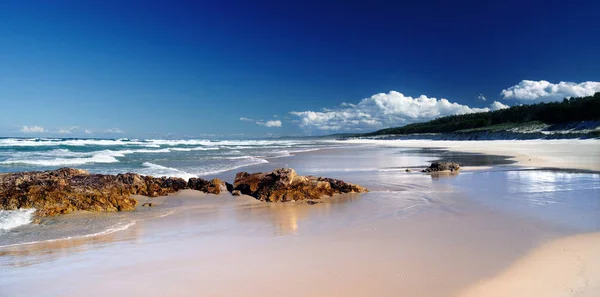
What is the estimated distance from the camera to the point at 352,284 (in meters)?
3.53

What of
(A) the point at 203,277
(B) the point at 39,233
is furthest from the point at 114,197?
(A) the point at 203,277

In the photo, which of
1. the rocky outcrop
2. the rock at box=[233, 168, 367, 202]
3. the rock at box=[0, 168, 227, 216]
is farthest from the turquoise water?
the rock at box=[233, 168, 367, 202]

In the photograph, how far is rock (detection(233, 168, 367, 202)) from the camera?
849 cm

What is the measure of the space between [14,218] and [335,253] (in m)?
5.79

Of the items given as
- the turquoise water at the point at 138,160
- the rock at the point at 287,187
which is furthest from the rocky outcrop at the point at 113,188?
the turquoise water at the point at 138,160

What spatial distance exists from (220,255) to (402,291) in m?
2.26

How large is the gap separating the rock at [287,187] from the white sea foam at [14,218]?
14.3 ft

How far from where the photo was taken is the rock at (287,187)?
27.9ft

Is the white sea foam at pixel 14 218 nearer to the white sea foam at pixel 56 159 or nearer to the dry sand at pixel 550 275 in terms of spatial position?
the dry sand at pixel 550 275

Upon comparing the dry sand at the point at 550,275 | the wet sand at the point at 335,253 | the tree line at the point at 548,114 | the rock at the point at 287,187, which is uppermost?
the tree line at the point at 548,114

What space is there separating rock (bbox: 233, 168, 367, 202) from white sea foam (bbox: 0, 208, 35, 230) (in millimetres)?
4366

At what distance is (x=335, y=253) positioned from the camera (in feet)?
14.6

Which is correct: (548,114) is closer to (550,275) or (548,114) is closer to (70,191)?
(550,275)

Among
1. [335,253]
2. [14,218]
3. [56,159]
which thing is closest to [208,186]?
[14,218]
